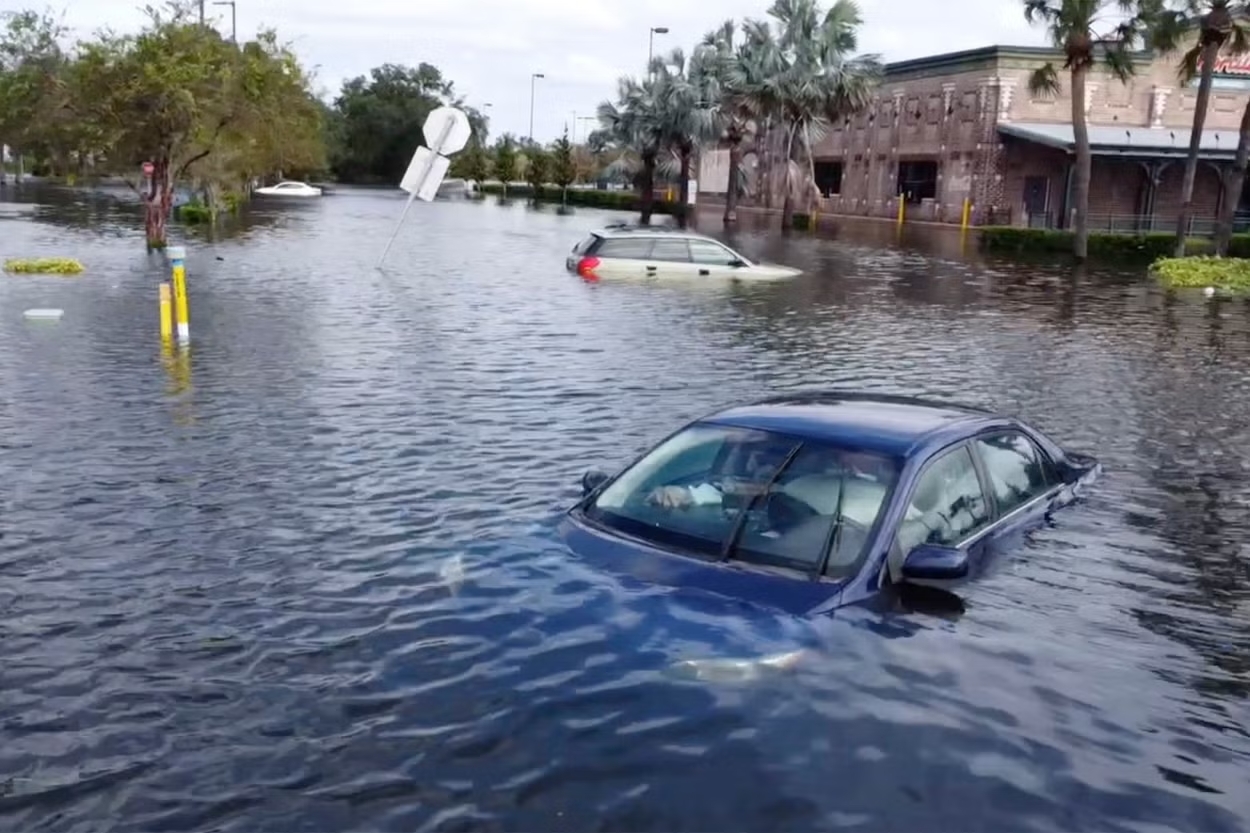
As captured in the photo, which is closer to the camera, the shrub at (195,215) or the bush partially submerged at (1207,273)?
the bush partially submerged at (1207,273)

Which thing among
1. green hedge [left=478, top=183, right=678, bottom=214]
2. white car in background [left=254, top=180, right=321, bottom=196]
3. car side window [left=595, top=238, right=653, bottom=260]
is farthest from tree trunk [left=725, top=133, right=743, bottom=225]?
car side window [left=595, top=238, right=653, bottom=260]

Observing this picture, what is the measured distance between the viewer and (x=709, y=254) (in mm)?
27125

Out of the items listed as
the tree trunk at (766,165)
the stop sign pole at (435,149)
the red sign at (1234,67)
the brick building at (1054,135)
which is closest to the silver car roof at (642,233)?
the stop sign pole at (435,149)

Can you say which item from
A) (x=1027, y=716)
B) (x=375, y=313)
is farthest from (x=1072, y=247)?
(x=1027, y=716)

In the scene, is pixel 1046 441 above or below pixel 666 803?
above

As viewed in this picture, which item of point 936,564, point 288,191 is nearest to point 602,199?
point 288,191

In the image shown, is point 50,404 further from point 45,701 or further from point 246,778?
point 246,778

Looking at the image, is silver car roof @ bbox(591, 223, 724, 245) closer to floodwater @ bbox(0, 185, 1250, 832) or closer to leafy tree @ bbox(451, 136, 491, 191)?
floodwater @ bbox(0, 185, 1250, 832)

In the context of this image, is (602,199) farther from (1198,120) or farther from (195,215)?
(1198,120)

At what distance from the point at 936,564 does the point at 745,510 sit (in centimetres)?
97

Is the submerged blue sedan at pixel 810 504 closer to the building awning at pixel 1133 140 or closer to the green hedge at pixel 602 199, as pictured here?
the building awning at pixel 1133 140

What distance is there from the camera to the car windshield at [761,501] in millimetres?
6586

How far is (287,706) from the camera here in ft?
19.2

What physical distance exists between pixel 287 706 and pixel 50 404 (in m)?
7.96
